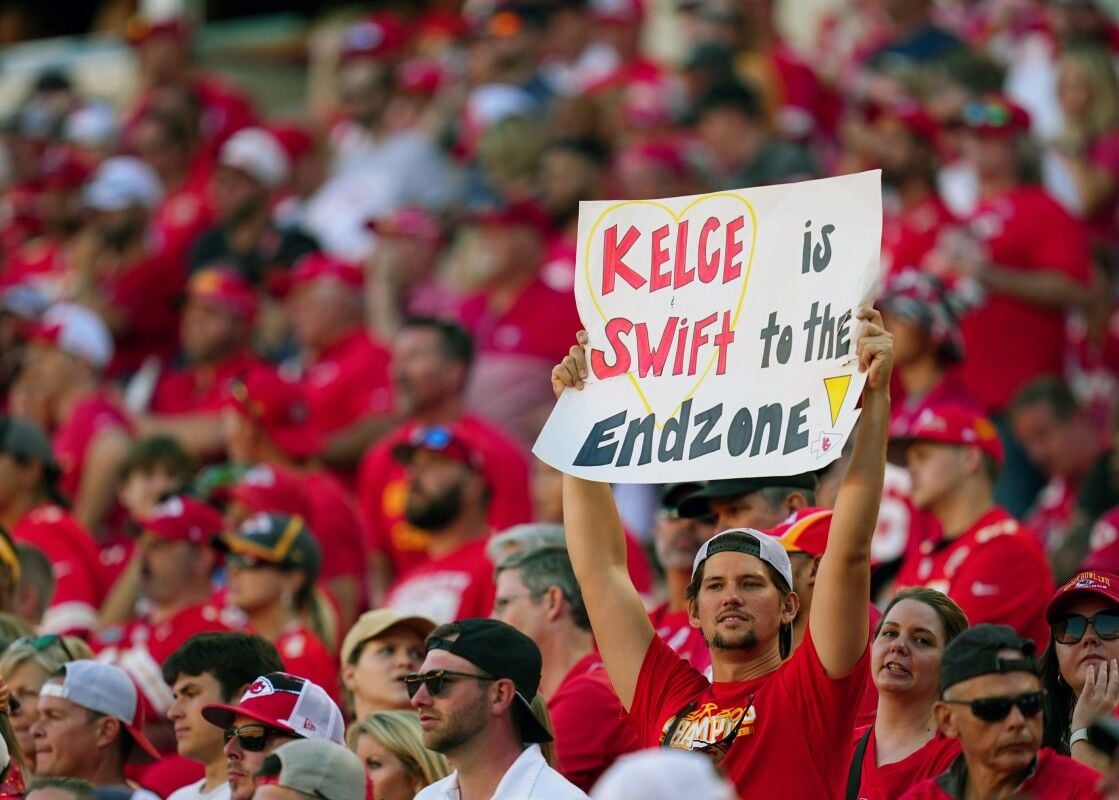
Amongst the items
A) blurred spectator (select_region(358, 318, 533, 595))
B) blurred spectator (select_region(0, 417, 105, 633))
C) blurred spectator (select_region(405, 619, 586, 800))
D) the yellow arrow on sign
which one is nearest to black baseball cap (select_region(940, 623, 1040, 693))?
the yellow arrow on sign

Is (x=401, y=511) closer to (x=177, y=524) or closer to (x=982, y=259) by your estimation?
(x=177, y=524)

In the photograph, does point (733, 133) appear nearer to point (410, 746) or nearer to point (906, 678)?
point (410, 746)

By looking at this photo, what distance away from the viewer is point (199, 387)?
11336 mm

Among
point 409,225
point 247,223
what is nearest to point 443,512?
point 409,225

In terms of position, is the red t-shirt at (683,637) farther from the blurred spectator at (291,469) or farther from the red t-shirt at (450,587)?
the blurred spectator at (291,469)

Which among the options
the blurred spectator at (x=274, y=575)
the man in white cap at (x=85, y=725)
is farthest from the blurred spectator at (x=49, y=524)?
the man in white cap at (x=85, y=725)

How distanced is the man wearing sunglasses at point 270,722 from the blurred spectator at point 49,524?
2677 mm

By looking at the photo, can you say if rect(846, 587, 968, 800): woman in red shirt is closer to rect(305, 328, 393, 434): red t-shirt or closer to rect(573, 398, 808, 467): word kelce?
rect(573, 398, 808, 467): word kelce

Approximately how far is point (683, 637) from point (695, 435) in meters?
1.20

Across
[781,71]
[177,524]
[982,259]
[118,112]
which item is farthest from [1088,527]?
[118,112]

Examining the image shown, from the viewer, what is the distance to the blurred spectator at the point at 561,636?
6.68 meters

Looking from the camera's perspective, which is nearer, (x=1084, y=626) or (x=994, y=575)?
(x=1084, y=626)

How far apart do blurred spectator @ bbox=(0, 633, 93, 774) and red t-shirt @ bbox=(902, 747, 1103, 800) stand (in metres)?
3.08

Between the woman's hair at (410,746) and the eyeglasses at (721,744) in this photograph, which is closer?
the eyeglasses at (721,744)
